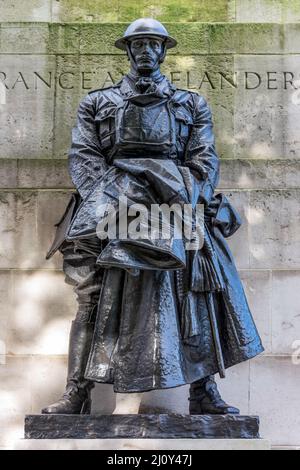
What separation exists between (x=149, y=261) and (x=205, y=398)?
1291mm

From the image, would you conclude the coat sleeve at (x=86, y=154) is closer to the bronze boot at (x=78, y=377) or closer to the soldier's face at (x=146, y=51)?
the soldier's face at (x=146, y=51)

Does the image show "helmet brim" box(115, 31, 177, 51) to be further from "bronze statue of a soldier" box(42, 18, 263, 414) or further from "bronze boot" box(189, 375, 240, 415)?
"bronze boot" box(189, 375, 240, 415)

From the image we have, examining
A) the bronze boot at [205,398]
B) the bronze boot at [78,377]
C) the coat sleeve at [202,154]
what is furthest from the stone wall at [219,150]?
the coat sleeve at [202,154]

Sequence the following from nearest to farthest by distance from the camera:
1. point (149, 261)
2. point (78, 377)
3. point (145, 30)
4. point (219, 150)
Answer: point (149, 261) → point (78, 377) → point (145, 30) → point (219, 150)

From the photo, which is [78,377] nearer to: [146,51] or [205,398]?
[205,398]

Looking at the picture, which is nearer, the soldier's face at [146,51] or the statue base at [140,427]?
the statue base at [140,427]

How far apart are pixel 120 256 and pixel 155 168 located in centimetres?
82

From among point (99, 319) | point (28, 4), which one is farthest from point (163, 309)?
point (28, 4)

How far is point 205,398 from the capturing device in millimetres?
9398

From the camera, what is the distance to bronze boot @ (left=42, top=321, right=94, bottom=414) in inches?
365

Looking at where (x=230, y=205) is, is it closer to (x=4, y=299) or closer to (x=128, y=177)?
(x=128, y=177)

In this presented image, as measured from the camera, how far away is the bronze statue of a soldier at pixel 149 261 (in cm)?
898

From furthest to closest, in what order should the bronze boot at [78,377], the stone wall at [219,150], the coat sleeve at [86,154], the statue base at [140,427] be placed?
the stone wall at [219,150], the coat sleeve at [86,154], the bronze boot at [78,377], the statue base at [140,427]

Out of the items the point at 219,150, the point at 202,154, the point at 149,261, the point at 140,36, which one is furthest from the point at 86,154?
the point at 219,150
